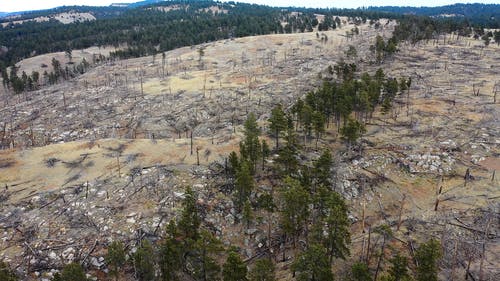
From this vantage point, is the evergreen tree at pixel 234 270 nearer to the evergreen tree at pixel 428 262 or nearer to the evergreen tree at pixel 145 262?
the evergreen tree at pixel 145 262

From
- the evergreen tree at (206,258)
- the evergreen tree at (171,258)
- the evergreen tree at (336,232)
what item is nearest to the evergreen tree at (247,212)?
the evergreen tree at (206,258)

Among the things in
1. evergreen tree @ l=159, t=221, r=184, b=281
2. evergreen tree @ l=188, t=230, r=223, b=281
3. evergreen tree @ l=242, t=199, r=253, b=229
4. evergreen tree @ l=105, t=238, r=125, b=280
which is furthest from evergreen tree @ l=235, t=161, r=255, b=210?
evergreen tree @ l=105, t=238, r=125, b=280

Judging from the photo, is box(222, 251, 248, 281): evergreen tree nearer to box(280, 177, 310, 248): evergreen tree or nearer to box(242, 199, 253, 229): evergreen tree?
box(280, 177, 310, 248): evergreen tree

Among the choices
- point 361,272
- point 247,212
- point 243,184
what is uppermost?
point 243,184

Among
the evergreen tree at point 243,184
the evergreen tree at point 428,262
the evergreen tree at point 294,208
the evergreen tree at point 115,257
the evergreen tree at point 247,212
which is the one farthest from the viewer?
the evergreen tree at point 243,184

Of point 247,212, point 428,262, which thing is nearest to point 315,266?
point 428,262

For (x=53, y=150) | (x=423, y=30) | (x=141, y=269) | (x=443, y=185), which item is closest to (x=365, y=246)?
(x=443, y=185)

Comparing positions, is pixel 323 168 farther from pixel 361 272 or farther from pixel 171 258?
pixel 171 258

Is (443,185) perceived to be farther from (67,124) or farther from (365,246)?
(67,124)

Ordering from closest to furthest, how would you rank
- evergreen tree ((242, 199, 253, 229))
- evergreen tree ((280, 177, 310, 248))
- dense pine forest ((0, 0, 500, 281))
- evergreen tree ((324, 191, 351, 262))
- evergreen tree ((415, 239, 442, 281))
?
evergreen tree ((415, 239, 442, 281))
dense pine forest ((0, 0, 500, 281))
evergreen tree ((324, 191, 351, 262))
evergreen tree ((280, 177, 310, 248))
evergreen tree ((242, 199, 253, 229))
